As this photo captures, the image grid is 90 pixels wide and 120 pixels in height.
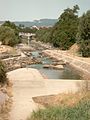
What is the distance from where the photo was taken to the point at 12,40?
375 feet

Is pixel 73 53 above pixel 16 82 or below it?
below

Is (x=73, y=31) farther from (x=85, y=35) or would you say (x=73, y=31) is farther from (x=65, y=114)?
(x=65, y=114)

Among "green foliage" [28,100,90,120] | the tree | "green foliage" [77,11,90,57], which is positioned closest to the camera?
→ "green foliage" [28,100,90,120]

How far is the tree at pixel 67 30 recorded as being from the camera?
108688 millimetres

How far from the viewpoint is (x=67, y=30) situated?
Answer: 11019 cm

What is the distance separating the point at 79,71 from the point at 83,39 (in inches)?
661

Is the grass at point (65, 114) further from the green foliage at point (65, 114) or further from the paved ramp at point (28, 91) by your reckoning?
the paved ramp at point (28, 91)

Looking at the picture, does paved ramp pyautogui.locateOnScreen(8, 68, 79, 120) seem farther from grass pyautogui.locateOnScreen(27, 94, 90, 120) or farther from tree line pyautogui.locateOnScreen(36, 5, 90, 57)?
A: tree line pyautogui.locateOnScreen(36, 5, 90, 57)

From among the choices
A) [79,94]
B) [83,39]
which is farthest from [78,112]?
[83,39]

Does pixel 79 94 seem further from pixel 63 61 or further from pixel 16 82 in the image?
pixel 63 61

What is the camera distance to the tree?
10869 cm

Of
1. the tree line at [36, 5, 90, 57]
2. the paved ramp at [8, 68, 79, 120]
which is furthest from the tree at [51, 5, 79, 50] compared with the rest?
the paved ramp at [8, 68, 79, 120]

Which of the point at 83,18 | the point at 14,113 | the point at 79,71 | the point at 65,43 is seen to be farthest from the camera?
the point at 65,43

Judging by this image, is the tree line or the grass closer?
the grass
